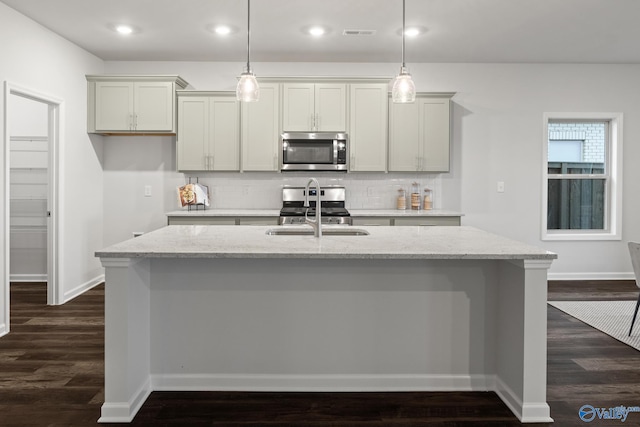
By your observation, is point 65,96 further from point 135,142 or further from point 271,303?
point 271,303

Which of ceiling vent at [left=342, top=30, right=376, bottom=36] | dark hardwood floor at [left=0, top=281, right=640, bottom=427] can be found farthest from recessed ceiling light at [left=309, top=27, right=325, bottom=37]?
dark hardwood floor at [left=0, top=281, right=640, bottom=427]

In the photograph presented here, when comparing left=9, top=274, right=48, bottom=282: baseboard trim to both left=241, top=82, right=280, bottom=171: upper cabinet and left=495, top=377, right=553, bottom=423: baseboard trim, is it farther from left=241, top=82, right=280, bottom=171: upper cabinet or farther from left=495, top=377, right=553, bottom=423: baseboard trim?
left=495, top=377, right=553, bottom=423: baseboard trim

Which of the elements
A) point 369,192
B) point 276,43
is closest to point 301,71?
point 276,43

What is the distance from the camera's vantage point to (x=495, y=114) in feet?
18.2

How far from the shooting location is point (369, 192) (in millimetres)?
5535

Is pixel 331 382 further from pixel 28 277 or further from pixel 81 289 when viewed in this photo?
pixel 28 277

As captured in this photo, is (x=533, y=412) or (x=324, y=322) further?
(x=324, y=322)

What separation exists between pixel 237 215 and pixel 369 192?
156cm

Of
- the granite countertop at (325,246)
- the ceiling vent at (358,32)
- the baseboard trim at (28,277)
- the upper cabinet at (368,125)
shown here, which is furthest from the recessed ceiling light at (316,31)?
the baseboard trim at (28,277)

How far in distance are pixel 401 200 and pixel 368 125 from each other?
0.91 m

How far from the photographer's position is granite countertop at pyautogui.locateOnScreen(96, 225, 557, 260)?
2203 mm

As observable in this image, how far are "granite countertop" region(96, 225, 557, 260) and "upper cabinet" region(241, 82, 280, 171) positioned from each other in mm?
2308

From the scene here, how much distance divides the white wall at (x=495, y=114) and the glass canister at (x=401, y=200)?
187 mm

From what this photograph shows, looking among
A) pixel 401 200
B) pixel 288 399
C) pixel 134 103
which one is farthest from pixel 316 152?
pixel 288 399
